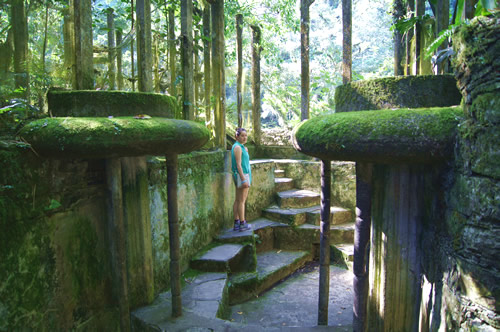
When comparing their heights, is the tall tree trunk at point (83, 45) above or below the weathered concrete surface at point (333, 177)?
above

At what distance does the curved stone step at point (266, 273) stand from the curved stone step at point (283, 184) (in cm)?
152

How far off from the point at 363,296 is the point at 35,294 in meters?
2.16

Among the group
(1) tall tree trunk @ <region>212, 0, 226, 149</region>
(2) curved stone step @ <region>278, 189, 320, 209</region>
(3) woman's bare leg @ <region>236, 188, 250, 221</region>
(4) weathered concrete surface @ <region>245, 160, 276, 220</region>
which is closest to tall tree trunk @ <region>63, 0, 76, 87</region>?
(1) tall tree trunk @ <region>212, 0, 226, 149</region>

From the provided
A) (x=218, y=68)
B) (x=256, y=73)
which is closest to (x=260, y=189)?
(x=218, y=68)

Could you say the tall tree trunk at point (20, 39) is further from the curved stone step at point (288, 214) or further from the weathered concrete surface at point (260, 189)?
the curved stone step at point (288, 214)

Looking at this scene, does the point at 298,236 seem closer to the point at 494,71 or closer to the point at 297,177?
the point at 297,177

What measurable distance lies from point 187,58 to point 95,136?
2.67m

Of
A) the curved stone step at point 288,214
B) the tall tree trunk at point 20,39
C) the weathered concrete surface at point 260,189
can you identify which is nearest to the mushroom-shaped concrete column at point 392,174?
the tall tree trunk at point 20,39

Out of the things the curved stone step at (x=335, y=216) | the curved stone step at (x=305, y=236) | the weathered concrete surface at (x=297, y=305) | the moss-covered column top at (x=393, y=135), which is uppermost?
the moss-covered column top at (x=393, y=135)

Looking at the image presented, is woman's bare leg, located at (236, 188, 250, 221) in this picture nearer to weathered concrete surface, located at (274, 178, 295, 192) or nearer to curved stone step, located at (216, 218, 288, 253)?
curved stone step, located at (216, 218, 288, 253)

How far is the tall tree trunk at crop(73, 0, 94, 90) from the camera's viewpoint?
265 cm

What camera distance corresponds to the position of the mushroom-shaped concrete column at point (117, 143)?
2152mm

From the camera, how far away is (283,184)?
24.2 feet

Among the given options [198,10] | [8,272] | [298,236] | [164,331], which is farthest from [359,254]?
[198,10]
